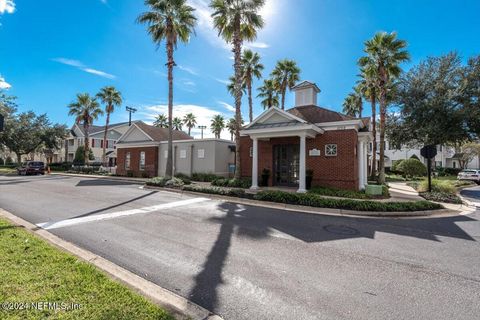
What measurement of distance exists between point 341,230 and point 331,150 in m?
7.92

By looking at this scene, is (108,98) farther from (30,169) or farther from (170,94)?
(170,94)

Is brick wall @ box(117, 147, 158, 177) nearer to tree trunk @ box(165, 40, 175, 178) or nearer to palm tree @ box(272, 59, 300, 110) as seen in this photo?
tree trunk @ box(165, 40, 175, 178)

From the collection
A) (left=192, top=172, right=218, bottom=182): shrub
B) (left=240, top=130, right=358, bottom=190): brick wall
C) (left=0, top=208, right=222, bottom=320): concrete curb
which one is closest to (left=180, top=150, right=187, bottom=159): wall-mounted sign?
(left=192, top=172, right=218, bottom=182): shrub

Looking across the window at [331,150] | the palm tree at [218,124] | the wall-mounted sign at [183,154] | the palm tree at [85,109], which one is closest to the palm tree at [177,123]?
the palm tree at [218,124]

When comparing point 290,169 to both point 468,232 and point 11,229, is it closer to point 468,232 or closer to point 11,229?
point 468,232

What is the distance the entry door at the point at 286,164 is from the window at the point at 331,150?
1.77 meters

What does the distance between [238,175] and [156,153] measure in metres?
11.9

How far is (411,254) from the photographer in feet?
16.6

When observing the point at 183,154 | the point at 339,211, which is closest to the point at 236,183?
the point at 339,211

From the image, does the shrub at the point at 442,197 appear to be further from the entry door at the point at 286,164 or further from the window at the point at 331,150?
the entry door at the point at 286,164

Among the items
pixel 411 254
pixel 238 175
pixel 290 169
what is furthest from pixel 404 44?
pixel 411 254

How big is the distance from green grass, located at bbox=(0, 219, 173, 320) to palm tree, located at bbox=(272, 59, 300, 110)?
86.4 ft

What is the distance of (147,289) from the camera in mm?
3365

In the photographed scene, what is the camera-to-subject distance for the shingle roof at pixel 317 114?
15.0m
